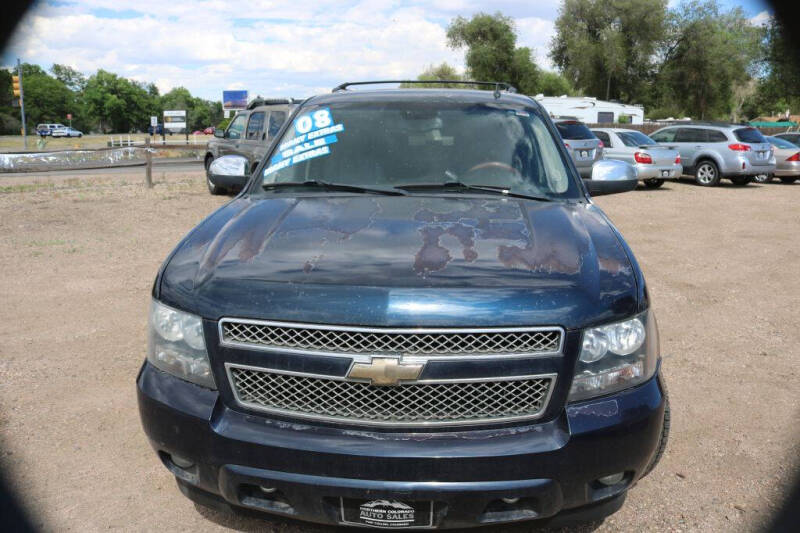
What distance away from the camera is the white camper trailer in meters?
41.6

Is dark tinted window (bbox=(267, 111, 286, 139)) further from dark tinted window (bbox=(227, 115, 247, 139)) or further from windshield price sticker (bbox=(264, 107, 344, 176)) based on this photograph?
windshield price sticker (bbox=(264, 107, 344, 176))

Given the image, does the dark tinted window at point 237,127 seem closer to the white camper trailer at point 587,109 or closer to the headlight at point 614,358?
the headlight at point 614,358

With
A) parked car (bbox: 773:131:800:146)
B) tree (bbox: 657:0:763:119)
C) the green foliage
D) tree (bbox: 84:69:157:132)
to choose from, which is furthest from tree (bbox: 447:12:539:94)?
tree (bbox: 84:69:157:132)

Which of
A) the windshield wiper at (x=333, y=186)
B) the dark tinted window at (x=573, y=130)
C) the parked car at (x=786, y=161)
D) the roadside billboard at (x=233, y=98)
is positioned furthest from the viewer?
the roadside billboard at (x=233, y=98)

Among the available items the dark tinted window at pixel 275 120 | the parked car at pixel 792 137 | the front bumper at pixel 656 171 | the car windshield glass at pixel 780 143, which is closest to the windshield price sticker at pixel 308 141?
the dark tinted window at pixel 275 120

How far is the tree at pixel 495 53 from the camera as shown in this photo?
5969 centimetres

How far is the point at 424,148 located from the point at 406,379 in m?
1.77

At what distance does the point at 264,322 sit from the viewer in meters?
2.28

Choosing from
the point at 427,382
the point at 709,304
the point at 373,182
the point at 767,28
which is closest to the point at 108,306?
the point at 373,182

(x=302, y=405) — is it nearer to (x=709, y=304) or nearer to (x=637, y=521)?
(x=637, y=521)

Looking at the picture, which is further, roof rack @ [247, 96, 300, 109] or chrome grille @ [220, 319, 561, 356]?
roof rack @ [247, 96, 300, 109]

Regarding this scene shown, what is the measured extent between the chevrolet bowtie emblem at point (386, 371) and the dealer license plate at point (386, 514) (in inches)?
15.5

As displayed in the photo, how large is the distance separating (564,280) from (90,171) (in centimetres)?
2547

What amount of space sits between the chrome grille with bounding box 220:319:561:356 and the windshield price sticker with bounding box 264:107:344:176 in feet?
5.23
